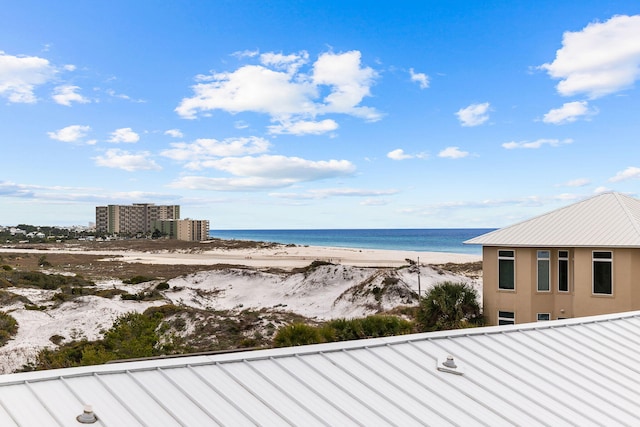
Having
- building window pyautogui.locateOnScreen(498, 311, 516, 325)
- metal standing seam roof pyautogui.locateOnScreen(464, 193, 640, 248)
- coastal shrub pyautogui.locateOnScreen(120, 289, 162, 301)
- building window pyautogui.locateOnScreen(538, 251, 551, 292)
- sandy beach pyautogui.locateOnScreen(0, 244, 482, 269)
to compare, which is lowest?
sandy beach pyautogui.locateOnScreen(0, 244, 482, 269)

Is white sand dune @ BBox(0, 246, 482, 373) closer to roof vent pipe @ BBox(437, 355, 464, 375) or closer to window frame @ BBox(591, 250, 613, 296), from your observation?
window frame @ BBox(591, 250, 613, 296)

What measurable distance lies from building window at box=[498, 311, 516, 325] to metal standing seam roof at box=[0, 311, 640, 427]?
1351 centimetres

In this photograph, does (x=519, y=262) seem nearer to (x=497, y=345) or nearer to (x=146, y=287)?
(x=497, y=345)

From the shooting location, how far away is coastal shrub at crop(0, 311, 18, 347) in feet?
75.9

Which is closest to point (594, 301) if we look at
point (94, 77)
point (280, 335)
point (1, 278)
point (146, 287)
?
point (280, 335)

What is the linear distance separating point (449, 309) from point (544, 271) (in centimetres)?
437

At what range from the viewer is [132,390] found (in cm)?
488

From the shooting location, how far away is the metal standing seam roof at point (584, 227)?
60.9ft

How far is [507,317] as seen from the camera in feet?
67.3

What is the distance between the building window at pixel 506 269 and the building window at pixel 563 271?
5.74 feet

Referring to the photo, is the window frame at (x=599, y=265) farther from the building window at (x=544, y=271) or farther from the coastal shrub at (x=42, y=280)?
the coastal shrub at (x=42, y=280)

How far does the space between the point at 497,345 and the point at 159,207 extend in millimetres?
171354

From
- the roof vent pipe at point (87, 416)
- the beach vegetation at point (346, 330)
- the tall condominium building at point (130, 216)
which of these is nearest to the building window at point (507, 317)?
the beach vegetation at point (346, 330)

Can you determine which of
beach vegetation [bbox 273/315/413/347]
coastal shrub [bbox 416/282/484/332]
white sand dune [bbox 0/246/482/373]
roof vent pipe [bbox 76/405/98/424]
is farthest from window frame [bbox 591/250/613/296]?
roof vent pipe [bbox 76/405/98/424]
